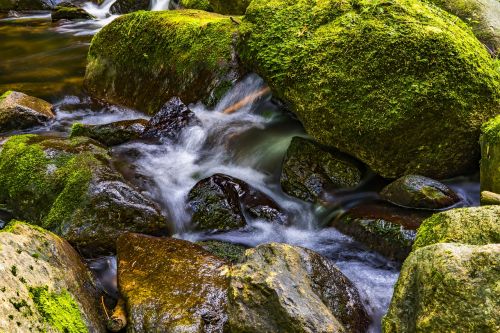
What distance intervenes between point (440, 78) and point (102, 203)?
386 centimetres

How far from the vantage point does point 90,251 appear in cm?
457

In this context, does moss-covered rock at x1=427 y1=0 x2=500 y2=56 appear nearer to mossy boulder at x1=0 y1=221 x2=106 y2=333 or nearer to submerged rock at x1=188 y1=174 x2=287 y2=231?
submerged rock at x1=188 y1=174 x2=287 y2=231

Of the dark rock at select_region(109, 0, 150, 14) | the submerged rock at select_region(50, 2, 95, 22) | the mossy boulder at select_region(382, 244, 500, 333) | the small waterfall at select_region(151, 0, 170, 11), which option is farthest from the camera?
the dark rock at select_region(109, 0, 150, 14)

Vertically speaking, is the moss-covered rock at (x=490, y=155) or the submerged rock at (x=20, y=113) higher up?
the moss-covered rock at (x=490, y=155)

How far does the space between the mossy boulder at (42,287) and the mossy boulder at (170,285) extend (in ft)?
0.97

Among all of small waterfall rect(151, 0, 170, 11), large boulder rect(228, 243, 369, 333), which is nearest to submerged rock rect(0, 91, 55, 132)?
large boulder rect(228, 243, 369, 333)

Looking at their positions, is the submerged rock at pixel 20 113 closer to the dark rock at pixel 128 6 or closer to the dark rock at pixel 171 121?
the dark rock at pixel 171 121

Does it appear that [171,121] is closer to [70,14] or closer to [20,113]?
[20,113]

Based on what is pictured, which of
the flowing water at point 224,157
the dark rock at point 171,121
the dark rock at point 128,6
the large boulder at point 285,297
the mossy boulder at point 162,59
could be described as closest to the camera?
the large boulder at point 285,297

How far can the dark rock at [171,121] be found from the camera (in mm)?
6719

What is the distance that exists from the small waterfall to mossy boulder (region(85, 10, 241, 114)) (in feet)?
22.0

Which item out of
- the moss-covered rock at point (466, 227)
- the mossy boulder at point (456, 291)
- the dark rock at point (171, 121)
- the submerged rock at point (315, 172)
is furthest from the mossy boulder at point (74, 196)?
the mossy boulder at point (456, 291)

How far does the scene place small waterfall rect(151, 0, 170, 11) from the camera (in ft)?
49.7

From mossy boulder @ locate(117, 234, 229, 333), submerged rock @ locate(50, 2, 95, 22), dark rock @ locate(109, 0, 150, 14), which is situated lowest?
mossy boulder @ locate(117, 234, 229, 333)
